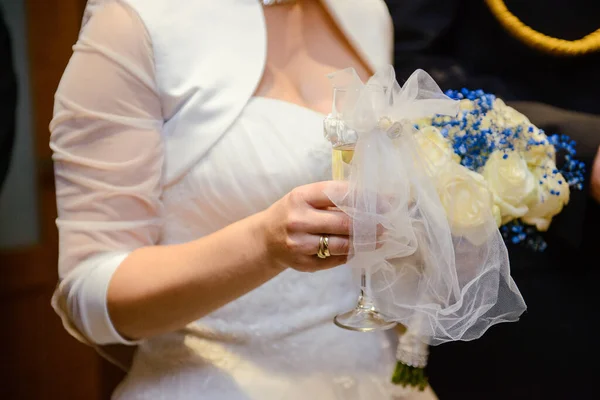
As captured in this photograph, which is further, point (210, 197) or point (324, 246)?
point (210, 197)

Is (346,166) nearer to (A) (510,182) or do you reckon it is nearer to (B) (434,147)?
(B) (434,147)

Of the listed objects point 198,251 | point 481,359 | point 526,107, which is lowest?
point 481,359

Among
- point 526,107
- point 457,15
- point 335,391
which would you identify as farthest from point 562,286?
point 457,15

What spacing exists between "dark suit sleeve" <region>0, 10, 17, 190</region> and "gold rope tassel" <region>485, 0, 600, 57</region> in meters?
0.92

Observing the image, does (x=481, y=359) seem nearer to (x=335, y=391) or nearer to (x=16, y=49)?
(x=335, y=391)

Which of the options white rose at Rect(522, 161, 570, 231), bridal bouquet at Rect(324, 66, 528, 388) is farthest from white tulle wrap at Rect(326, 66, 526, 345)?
white rose at Rect(522, 161, 570, 231)

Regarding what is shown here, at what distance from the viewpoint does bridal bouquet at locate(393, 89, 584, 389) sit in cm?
83

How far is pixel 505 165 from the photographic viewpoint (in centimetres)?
84

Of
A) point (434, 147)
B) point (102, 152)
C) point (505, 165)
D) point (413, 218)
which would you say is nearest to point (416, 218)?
point (413, 218)

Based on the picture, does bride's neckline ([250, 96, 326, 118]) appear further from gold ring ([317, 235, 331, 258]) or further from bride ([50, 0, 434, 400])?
gold ring ([317, 235, 331, 258])

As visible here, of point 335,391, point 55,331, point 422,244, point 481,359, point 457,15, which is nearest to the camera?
point 422,244

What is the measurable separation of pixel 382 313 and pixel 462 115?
30cm

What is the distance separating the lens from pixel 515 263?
978 mm

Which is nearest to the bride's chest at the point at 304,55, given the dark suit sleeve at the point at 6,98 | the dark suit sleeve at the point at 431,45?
the dark suit sleeve at the point at 431,45
